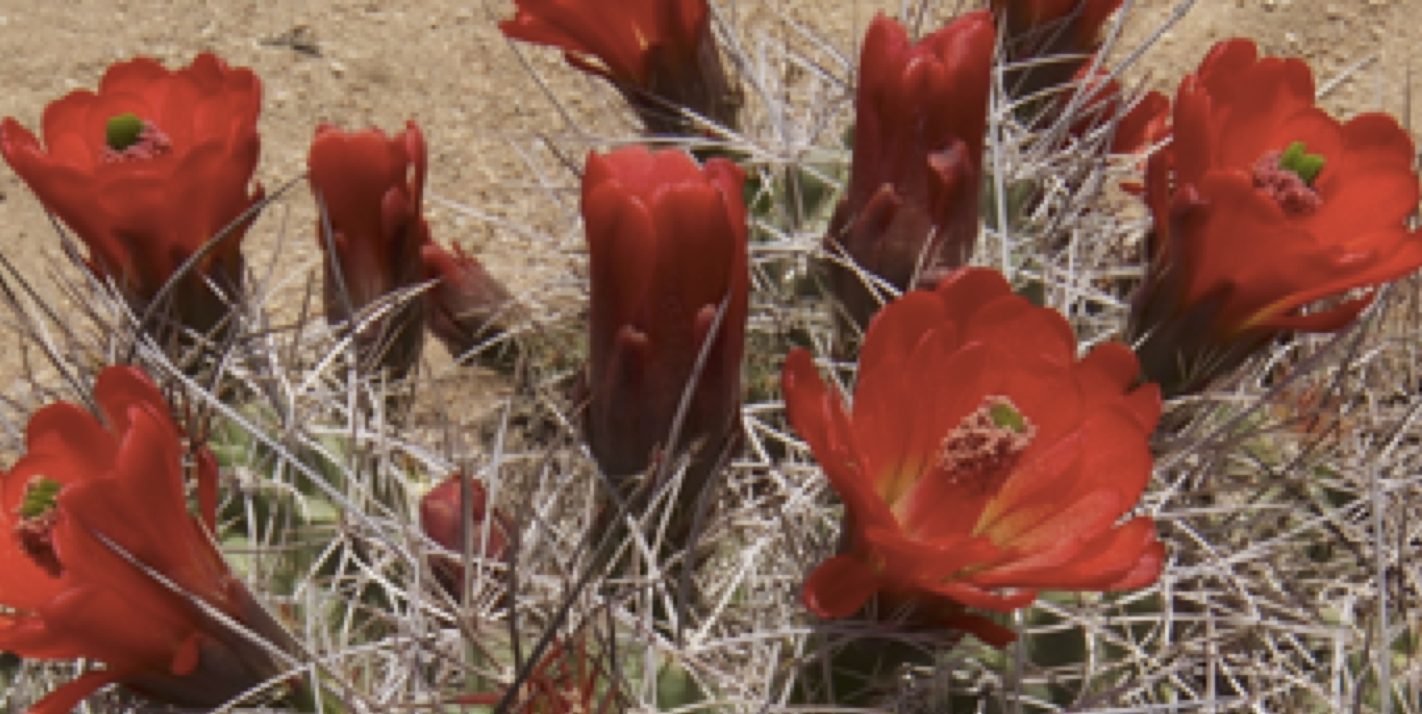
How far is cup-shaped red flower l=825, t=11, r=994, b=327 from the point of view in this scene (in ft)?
3.79

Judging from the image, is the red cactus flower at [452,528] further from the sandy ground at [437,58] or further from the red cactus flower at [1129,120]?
the sandy ground at [437,58]

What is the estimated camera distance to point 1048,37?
5.26 feet

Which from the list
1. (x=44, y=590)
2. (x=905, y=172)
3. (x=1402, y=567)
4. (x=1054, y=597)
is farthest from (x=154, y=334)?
(x=1402, y=567)

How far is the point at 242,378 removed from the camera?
1.31 meters

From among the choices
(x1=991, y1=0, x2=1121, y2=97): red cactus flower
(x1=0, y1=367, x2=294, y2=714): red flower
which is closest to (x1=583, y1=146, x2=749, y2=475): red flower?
(x1=0, y1=367, x2=294, y2=714): red flower

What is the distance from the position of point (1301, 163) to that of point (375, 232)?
745 millimetres

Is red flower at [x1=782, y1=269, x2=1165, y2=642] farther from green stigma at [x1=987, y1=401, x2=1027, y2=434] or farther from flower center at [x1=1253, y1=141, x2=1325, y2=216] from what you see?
flower center at [x1=1253, y1=141, x2=1325, y2=216]

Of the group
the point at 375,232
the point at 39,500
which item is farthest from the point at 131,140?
the point at 39,500

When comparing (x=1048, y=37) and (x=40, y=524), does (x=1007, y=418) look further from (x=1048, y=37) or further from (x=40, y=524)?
(x=1048, y=37)

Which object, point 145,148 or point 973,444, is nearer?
point 973,444

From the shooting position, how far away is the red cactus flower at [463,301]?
157 cm

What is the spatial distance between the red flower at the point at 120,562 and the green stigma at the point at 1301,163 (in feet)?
2.57

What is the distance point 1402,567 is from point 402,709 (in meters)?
0.76

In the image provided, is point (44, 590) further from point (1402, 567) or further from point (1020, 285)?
point (1402, 567)
